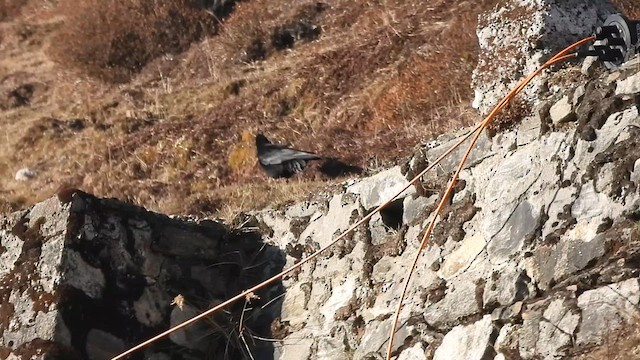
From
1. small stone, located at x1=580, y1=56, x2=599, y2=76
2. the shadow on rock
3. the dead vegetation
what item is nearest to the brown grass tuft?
the dead vegetation

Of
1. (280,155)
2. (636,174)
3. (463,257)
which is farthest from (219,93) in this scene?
(636,174)

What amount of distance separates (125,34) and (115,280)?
13.0 metres

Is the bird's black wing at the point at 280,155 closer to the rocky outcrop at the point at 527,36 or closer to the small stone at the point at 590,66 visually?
the rocky outcrop at the point at 527,36

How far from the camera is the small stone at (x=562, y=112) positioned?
430 centimetres

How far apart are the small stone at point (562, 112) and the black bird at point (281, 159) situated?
14.6 ft

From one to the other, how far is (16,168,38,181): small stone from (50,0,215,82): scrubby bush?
353 cm

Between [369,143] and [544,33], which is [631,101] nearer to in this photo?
[544,33]

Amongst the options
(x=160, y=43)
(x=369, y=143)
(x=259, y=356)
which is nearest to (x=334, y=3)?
(x=160, y=43)

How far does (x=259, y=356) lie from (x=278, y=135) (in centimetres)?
632

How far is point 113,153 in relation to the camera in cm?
1238

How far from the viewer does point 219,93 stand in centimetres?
1358

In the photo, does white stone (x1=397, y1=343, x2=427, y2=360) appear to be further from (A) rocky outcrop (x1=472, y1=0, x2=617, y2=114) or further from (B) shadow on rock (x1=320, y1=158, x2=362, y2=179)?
(B) shadow on rock (x1=320, y1=158, x2=362, y2=179)

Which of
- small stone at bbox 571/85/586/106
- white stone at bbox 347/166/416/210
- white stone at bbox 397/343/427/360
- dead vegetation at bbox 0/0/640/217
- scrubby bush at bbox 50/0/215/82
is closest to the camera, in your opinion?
white stone at bbox 397/343/427/360

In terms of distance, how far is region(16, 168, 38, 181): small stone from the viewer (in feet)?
43.2
